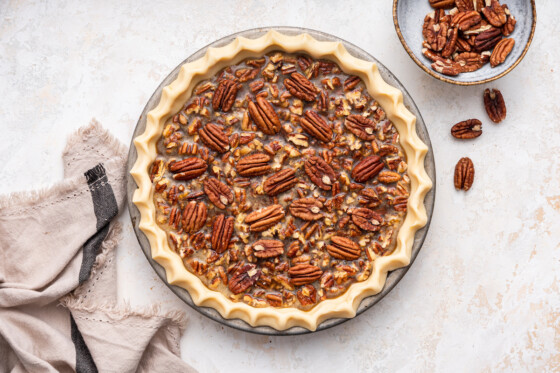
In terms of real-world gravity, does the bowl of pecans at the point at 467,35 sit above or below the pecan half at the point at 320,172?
above

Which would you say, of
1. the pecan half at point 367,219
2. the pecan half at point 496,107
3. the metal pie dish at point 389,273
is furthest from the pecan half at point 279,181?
the pecan half at point 496,107

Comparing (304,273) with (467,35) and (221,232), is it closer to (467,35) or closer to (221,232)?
(221,232)

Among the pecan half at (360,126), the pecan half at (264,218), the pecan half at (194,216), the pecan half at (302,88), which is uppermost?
the pecan half at (302,88)

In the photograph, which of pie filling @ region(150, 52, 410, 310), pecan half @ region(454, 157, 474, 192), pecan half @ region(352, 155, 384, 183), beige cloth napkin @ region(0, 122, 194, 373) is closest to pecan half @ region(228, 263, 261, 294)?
pie filling @ region(150, 52, 410, 310)

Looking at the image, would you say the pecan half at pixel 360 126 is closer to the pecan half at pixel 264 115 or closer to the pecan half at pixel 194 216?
the pecan half at pixel 264 115

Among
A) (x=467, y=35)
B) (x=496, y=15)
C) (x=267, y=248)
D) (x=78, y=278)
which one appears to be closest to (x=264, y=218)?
(x=267, y=248)

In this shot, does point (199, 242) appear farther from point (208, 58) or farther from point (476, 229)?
point (476, 229)
